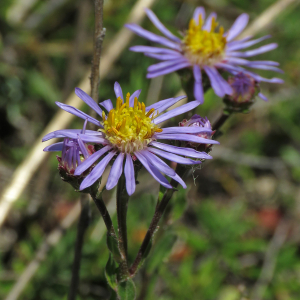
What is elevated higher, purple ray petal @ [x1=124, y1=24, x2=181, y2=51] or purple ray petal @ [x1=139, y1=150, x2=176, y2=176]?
purple ray petal @ [x1=124, y1=24, x2=181, y2=51]

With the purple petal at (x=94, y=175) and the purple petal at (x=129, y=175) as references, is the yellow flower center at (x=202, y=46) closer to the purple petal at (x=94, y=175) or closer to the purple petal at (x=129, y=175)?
the purple petal at (x=129, y=175)

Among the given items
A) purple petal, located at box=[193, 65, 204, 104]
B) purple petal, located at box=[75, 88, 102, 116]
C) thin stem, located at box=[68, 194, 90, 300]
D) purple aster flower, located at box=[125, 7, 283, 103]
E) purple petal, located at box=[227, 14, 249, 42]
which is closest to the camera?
purple petal, located at box=[75, 88, 102, 116]

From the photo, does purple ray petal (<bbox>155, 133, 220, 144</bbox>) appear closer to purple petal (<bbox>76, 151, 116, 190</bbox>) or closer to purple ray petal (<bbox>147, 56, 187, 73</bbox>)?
purple petal (<bbox>76, 151, 116, 190</bbox>)

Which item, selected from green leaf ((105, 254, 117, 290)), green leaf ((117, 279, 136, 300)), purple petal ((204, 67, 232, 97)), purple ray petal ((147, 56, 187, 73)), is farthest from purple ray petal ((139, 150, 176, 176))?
purple ray petal ((147, 56, 187, 73))

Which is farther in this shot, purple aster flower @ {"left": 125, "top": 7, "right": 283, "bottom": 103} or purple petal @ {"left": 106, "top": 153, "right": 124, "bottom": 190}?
purple aster flower @ {"left": 125, "top": 7, "right": 283, "bottom": 103}

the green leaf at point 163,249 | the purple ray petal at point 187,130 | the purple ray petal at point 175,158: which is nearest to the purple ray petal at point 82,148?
the purple ray petal at point 175,158

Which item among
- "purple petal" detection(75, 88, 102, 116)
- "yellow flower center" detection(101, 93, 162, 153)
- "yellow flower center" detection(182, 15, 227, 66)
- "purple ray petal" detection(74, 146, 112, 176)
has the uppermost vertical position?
"yellow flower center" detection(182, 15, 227, 66)

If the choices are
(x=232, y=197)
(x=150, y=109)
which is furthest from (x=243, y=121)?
(x=150, y=109)
